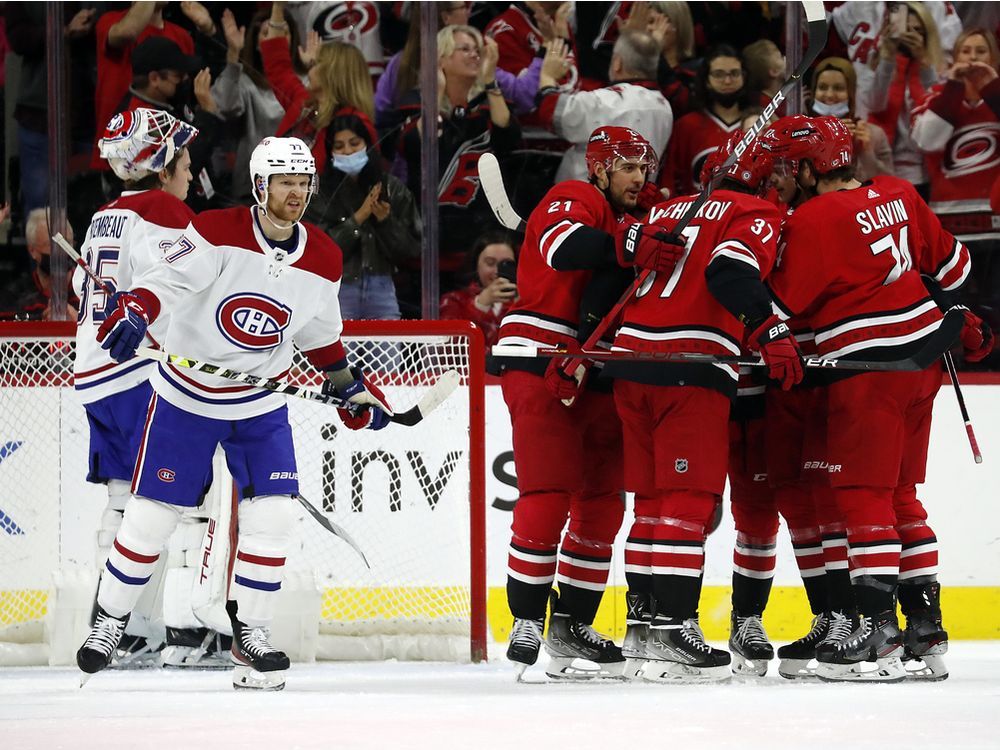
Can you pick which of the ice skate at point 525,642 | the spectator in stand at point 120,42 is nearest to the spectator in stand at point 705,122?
the spectator in stand at point 120,42

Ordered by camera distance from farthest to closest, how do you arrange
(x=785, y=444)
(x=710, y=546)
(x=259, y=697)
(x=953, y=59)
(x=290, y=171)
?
(x=953, y=59) < (x=710, y=546) < (x=785, y=444) < (x=290, y=171) < (x=259, y=697)

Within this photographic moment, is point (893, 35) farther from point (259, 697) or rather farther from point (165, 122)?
point (259, 697)

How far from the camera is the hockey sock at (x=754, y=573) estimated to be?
3838 millimetres

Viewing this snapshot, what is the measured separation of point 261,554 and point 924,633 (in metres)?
1.52

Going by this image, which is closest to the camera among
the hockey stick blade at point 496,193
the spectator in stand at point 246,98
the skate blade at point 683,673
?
the skate blade at point 683,673

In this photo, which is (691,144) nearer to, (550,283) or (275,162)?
(550,283)

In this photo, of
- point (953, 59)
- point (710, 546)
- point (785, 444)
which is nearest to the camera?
point (785, 444)

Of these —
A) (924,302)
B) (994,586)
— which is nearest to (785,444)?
(924,302)

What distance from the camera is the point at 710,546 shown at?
4652 mm

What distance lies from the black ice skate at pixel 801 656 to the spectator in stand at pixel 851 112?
1.90 metres

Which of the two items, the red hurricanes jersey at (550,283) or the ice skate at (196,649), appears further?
the ice skate at (196,649)

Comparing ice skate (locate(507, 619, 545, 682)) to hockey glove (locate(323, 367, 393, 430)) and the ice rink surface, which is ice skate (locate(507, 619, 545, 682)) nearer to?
the ice rink surface

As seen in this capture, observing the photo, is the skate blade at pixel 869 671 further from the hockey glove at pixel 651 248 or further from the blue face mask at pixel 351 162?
the blue face mask at pixel 351 162

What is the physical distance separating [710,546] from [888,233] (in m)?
1.36
